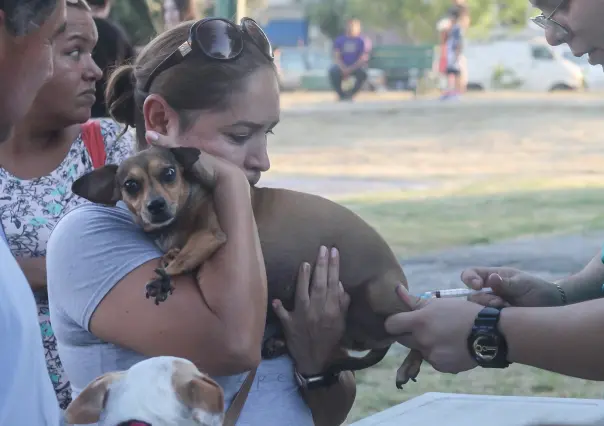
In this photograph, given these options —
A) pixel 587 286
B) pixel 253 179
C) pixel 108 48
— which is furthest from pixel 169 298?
pixel 108 48

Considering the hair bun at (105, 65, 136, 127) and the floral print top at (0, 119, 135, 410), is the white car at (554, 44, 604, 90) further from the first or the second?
the hair bun at (105, 65, 136, 127)

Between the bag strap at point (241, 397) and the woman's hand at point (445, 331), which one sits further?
the woman's hand at point (445, 331)

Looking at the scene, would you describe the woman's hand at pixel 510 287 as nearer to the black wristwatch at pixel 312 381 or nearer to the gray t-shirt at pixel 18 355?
the black wristwatch at pixel 312 381

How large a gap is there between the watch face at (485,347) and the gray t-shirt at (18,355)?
111cm

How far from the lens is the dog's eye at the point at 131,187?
2346 millimetres

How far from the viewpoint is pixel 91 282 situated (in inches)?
85.6

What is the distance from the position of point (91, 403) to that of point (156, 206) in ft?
2.90

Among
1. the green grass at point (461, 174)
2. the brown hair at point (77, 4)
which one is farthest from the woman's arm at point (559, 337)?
the green grass at point (461, 174)

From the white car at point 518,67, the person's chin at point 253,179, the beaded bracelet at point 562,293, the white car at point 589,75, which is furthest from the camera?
the white car at point 518,67

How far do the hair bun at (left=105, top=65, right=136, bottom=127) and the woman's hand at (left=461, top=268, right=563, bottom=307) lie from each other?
38.3 inches

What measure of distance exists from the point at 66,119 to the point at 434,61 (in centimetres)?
2891

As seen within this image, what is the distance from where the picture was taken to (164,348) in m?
2.12

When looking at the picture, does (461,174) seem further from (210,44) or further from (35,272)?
(210,44)

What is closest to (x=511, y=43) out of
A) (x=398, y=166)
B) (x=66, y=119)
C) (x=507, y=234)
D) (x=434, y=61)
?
(x=434, y=61)
